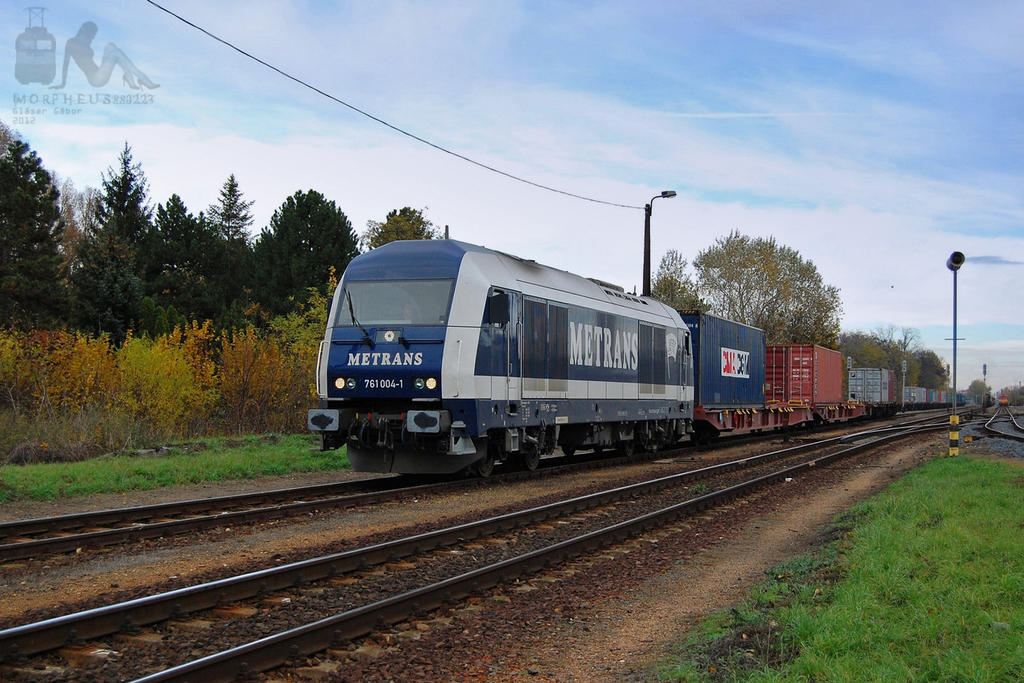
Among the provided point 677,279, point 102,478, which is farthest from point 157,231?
point 102,478

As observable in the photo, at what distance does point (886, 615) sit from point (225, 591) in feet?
15.9

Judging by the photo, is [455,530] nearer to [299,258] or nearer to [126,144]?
[299,258]

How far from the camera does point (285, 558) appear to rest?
8.26m

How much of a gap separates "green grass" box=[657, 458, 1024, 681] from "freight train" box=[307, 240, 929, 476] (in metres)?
5.91

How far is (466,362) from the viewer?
13.3 meters

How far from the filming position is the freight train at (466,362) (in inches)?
525

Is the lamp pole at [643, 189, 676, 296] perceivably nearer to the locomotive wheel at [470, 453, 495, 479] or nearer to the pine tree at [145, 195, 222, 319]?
the locomotive wheel at [470, 453, 495, 479]

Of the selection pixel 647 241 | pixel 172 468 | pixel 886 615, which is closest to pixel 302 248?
pixel 647 241

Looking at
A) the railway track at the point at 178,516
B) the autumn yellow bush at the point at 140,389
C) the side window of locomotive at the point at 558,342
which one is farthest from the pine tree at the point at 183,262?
the railway track at the point at 178,516

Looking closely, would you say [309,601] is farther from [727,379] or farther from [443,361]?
[727,379]

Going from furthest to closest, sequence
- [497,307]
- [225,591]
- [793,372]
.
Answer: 1. [793,372]
2. [497,307]
3. [225,591]

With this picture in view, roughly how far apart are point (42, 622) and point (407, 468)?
8440 millimetres

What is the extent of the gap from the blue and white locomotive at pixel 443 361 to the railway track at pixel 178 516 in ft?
2.60

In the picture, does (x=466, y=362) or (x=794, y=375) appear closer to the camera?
(x=466, y=362)
